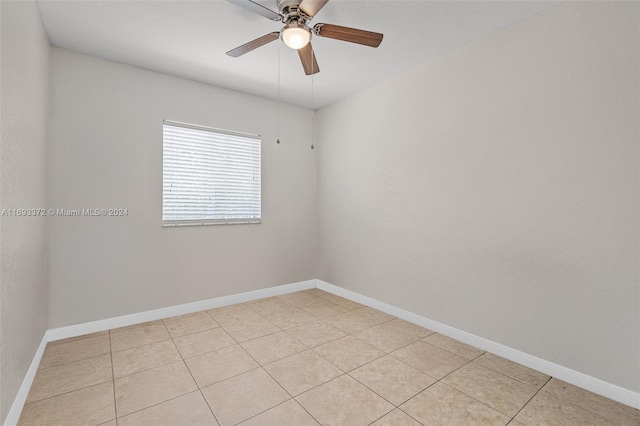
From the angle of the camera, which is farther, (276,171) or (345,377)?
(276,171)

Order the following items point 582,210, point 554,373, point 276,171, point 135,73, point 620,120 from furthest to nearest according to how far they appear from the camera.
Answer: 1. point 276,171
2. point 135,73
3. point 554,373
4. point 582,210
5. point 620,120

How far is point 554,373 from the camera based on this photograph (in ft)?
6.98

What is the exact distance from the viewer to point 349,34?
6.56ft

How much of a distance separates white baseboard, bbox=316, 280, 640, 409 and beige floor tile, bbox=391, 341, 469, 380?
0.28 metres

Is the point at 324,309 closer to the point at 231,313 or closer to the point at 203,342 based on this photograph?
the point at 231,313

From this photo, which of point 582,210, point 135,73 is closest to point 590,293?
point 582,210

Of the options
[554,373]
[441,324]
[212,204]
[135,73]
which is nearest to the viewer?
[554,373]

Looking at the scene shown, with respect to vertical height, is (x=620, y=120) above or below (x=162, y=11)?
below

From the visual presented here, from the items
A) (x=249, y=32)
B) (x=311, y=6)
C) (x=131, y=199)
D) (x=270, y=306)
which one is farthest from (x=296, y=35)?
(x=270, y=306)

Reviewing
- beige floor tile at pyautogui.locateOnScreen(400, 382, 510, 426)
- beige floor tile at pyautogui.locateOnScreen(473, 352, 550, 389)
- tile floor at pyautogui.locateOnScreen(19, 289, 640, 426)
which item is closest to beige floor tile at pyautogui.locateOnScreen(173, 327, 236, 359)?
tile floor at pyautogui.locateOnScreen(19, 289, 640, 426)

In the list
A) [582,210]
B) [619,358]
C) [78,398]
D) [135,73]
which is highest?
[135,73]

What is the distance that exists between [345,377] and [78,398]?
1733 mm

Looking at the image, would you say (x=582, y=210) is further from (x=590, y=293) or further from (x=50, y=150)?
(x=50, y=150)

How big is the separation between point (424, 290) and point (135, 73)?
3684mm
